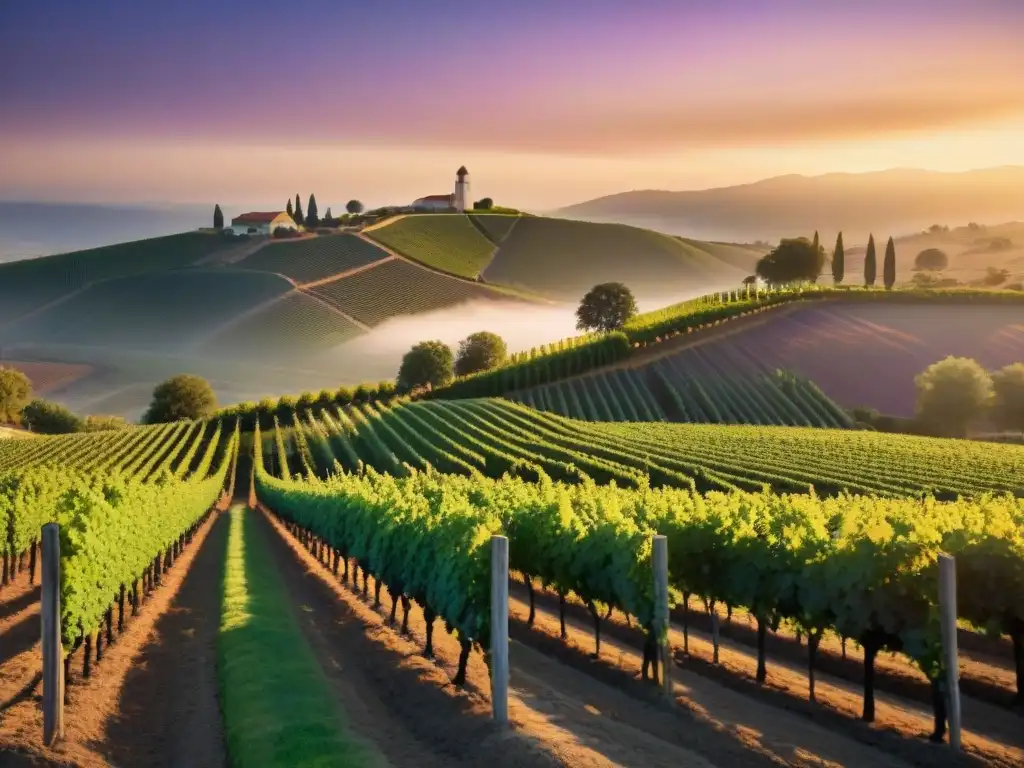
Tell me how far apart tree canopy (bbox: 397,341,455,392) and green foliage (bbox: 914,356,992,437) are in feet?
161

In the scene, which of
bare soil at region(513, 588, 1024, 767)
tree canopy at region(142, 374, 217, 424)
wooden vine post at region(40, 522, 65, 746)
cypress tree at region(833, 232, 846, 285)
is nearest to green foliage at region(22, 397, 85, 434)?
tree canopy at region(142, 374, 217, 424)

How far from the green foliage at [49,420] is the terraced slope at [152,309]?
58.2 m

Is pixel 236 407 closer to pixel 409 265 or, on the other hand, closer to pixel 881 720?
pixel 881 720

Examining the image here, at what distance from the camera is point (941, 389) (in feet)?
243

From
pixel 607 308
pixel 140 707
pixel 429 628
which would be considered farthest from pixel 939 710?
pixel 607 308

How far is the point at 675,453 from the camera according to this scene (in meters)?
47.3

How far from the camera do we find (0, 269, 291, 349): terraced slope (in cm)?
16875

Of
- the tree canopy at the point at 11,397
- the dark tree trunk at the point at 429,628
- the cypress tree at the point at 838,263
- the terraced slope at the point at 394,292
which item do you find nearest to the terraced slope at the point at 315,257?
the terraced slope at the point at 394,292

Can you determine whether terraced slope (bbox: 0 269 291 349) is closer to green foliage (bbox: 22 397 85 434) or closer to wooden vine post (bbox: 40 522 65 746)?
green foliage (bbox: 22 397 85 434)

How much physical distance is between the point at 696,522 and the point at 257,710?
7.16m

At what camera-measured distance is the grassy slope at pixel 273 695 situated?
1002 cm

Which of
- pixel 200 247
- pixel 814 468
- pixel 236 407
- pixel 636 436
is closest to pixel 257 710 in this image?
pixel 814 468

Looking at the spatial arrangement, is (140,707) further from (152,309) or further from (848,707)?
(152,309)

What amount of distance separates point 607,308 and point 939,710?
11803 centimetres
